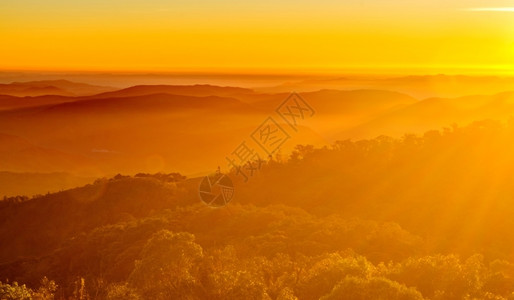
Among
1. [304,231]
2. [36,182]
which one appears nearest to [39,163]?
[36,182]

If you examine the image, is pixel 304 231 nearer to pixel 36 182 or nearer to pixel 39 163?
pixel 36 182

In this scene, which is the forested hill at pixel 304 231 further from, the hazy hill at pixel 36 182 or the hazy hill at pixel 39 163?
the hazy hill at pixel 39 163

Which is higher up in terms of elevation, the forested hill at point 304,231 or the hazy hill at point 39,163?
the forested hill at point 304,231

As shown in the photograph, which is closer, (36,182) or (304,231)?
(304,231)

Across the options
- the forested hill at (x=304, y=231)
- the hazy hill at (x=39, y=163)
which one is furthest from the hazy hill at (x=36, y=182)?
the forested hill at (x=304, y=231)

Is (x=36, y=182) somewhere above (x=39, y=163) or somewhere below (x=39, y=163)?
below

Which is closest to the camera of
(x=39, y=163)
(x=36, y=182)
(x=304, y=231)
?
(x=304, y=231)

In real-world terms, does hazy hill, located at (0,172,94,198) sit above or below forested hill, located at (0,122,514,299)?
below

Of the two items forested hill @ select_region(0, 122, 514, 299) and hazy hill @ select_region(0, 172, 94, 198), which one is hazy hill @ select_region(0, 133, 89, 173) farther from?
forested hill @ select_region(0, 122, 514, 299)

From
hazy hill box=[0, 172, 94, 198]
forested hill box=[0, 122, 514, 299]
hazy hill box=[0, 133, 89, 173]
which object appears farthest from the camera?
hazy hill box=[0, 133, 89, 173]

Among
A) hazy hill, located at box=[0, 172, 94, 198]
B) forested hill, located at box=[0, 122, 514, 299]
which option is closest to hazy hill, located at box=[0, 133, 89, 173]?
hazy hill, located at box=[0, 172, 94, 198]

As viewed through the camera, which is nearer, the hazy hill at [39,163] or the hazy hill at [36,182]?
the hazy hill at [36,182]
